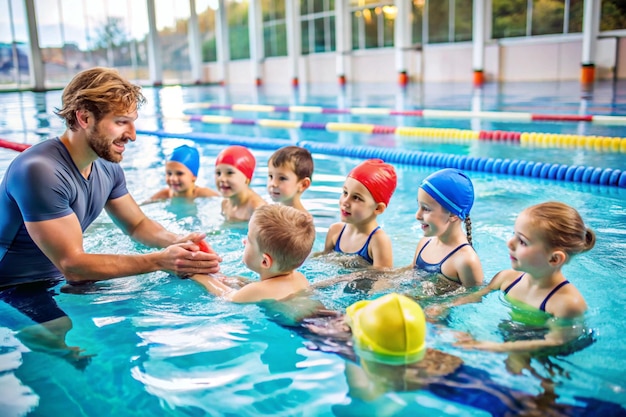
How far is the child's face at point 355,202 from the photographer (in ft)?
12.7

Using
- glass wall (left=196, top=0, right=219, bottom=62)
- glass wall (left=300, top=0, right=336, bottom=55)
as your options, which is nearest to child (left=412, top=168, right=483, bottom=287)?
glass wall (left=300, top=0, right=336, bottom=55)

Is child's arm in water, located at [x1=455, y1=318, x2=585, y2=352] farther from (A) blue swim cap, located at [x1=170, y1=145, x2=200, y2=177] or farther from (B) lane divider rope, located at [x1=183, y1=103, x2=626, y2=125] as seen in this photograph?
(B) lane divider rope, located at [x1=183, y1=103, x2=626, y2=125]

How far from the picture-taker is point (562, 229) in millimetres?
2717

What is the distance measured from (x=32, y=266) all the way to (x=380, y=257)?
6.78ft

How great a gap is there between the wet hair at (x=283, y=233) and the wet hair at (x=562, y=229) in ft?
3.56

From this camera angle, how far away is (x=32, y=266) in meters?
3.40

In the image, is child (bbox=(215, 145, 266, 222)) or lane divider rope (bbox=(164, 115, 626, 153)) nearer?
child (bbox=(215, 145, 266, 222))

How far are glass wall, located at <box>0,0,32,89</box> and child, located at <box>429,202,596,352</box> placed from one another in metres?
27.1

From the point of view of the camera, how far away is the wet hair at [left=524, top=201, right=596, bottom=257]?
2.72m

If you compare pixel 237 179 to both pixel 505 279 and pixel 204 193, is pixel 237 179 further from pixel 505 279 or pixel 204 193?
pixel 505 279

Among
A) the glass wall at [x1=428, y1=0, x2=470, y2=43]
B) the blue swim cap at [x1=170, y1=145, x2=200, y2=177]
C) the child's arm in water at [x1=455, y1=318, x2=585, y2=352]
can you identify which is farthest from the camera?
the glass wall at [x1=428, y1=0, x2=470, y2=43]

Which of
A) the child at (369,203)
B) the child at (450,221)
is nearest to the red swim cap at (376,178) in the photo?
the child at (369,203)

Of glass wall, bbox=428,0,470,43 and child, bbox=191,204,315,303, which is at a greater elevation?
glass wall, bbox=428,0,470,43

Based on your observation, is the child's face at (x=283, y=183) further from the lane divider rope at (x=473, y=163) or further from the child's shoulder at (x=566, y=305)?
the lane divider rope at (x=473, y=163)
